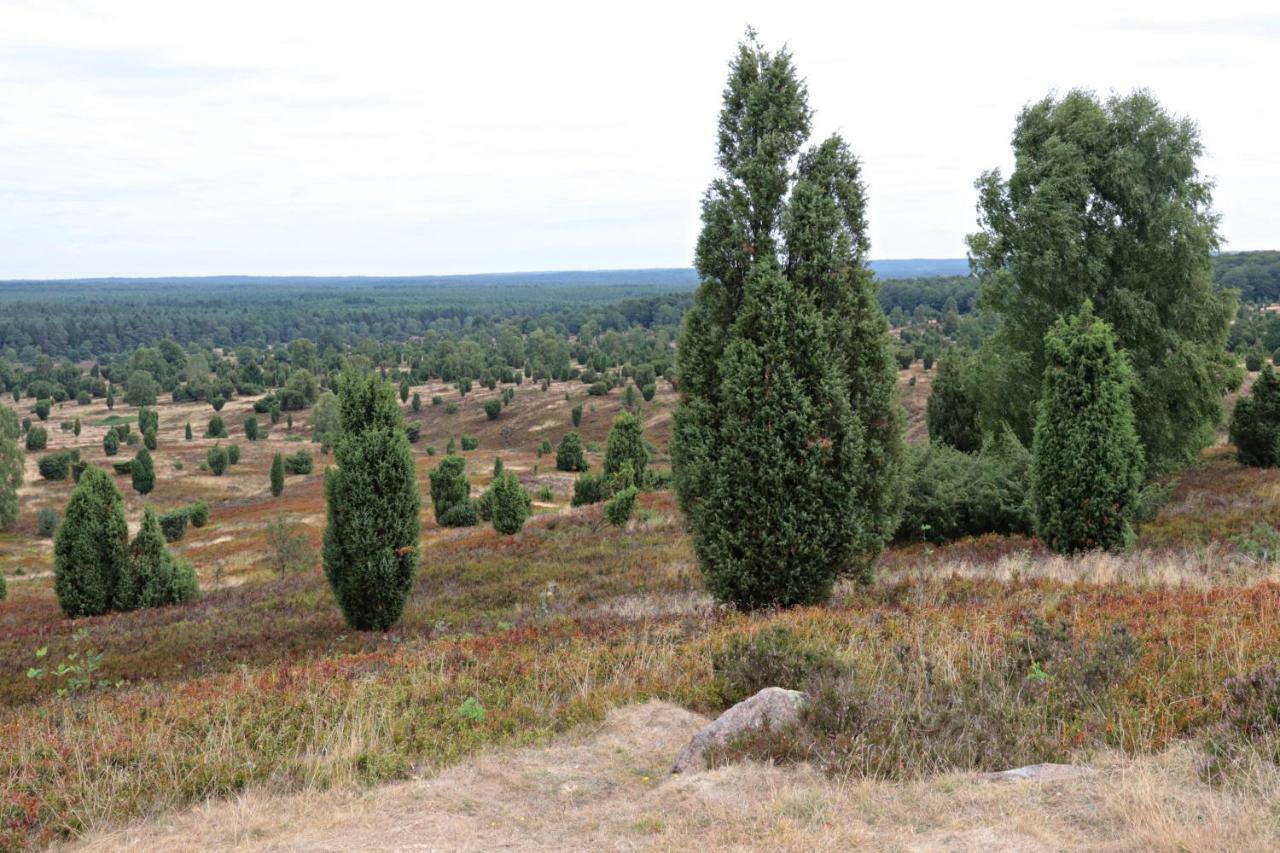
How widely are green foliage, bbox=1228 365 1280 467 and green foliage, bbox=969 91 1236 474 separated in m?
0.98

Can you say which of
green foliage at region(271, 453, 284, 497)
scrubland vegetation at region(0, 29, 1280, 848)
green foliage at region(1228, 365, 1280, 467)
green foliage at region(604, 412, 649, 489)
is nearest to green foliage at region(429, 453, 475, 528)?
green foliage at region(604, 412, 649, 489)

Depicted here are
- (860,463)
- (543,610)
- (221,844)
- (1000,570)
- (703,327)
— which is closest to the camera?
(221,844)

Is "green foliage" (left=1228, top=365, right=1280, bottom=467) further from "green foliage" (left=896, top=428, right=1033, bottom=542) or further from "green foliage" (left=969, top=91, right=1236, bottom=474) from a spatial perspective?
"green foliage" (left=896, top=428, right=1033, bottom=542)

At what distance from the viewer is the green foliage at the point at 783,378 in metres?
10.9

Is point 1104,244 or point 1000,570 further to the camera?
point 1104,244

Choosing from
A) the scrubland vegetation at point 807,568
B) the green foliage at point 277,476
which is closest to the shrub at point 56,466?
the green foliage at point 277,476

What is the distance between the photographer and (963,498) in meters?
19.8

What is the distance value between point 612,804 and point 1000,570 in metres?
9.71

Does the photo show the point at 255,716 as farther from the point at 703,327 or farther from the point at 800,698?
the point at 703,327

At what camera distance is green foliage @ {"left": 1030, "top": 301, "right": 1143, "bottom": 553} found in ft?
48.3

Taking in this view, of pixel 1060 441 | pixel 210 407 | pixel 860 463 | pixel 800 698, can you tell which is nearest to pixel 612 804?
pixel 800 698

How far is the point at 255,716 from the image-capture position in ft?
25.1

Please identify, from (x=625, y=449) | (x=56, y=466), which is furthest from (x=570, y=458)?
(x=56, y=466)

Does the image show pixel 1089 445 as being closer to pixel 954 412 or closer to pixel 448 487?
pixel 954 412
